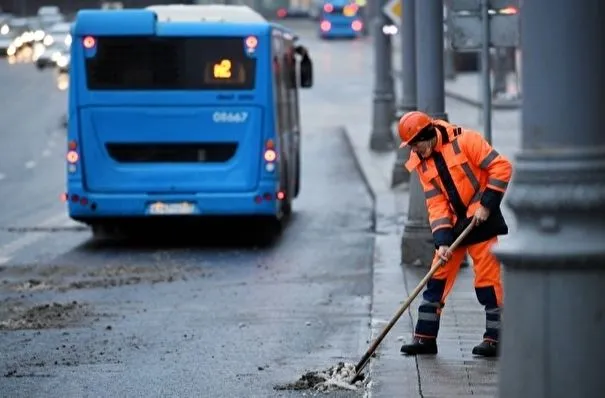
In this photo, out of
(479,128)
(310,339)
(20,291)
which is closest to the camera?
(310,339)

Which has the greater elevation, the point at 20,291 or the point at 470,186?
the point at 470,186

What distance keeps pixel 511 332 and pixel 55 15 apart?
296ft

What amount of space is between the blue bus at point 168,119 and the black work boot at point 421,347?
930cm

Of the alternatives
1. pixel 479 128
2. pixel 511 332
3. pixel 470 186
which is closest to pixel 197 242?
pixel 470 186

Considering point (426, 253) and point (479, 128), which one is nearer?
point (426, 253)

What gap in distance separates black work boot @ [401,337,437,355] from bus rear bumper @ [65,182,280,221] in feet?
30.5

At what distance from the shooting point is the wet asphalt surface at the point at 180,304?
10.7 m

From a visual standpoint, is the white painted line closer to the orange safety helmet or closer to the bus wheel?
the bus wheel

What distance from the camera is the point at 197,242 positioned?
2052 centimetres

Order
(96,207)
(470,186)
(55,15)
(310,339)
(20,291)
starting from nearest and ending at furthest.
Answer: (470,186) → (310,339) → (20,291) → (96,207) → (55,15)

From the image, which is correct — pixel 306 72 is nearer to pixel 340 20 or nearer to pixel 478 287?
pixel 478 287

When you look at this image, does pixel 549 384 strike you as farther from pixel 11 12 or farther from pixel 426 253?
pixel 11 12

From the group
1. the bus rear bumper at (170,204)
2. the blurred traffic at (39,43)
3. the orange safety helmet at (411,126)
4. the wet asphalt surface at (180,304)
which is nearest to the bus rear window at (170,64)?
the bus rear bumper at (170,204)

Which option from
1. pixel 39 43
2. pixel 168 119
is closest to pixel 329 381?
pixel 168 119
